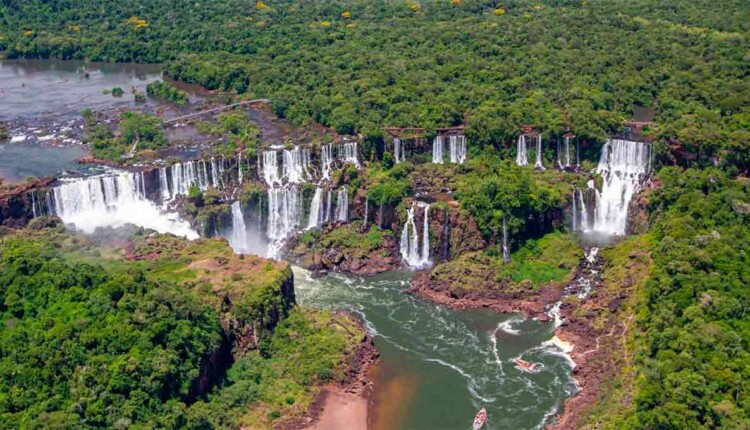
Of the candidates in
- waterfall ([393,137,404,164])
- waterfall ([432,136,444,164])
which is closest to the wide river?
waterfall ([393,137,404,164])

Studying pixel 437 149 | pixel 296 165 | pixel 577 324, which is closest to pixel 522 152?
pixel 437 149

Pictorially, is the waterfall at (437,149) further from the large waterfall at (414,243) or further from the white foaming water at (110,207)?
the white foaming water at (110,207)

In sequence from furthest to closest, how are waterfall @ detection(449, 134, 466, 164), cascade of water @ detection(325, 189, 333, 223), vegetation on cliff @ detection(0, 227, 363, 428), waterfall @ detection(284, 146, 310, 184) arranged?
waterfall @ detection(449, 134, 466, 164) → waterfall @ detection(284, 146, 310, 184) → cascade of water @ detection(325, 189, 333, 223) → vegetation on cliff @ detection(0, 227, 363, 428)

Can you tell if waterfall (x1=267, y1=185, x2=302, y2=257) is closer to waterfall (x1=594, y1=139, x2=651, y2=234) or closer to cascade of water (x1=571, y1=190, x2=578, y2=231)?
cascade of water (x1=571, y1=190, x2=578, y2=231)

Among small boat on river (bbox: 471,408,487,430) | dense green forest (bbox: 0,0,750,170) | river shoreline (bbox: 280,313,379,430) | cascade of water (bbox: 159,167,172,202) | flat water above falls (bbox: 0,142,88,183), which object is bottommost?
small boat on river (bbox: 471,408,487,430)

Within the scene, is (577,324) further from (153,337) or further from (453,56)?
(453,56)

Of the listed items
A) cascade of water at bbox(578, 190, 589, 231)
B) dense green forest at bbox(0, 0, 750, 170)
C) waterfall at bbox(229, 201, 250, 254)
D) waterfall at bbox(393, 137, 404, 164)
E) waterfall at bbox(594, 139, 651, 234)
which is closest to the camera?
waterfall at bbox(229, 201, 250, 254)
